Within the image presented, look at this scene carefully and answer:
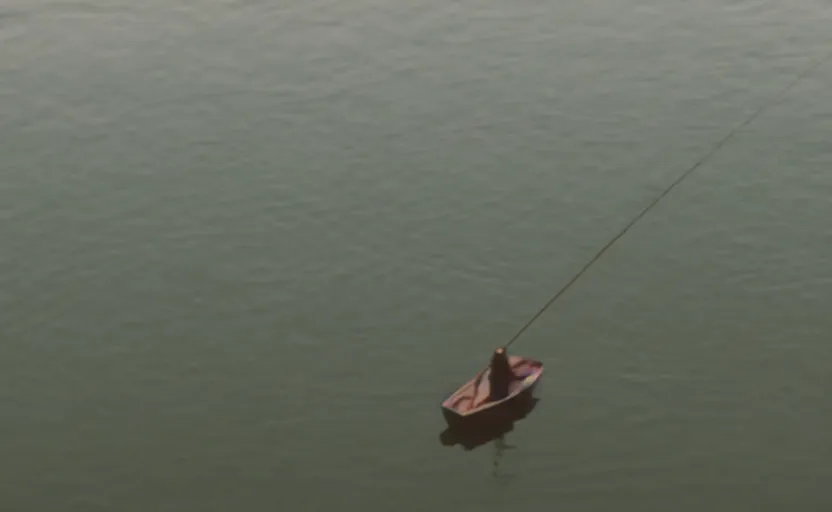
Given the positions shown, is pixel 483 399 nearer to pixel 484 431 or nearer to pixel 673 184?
pixel 484 431

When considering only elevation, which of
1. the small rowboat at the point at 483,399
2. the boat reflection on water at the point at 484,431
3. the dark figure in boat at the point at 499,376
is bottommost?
the boat reflection on water at the point at 484,431

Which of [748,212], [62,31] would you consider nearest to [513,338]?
[748,212]

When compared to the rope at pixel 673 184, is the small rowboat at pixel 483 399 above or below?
below

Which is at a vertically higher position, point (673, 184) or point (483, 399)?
point (673, 184)

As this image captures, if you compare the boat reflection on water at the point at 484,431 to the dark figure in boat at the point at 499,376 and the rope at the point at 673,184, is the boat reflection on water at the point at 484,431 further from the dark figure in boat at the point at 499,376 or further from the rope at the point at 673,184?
the rope at the point at 673,184

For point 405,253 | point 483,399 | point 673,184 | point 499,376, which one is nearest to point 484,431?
point 483,399

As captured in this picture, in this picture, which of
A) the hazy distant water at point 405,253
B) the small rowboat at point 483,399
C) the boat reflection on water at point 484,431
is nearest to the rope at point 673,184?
the hazy distant water at point 405,253

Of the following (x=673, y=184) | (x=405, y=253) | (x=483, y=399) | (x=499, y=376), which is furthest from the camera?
(x=673, y=184)

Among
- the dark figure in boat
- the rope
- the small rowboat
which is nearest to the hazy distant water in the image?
the rope
